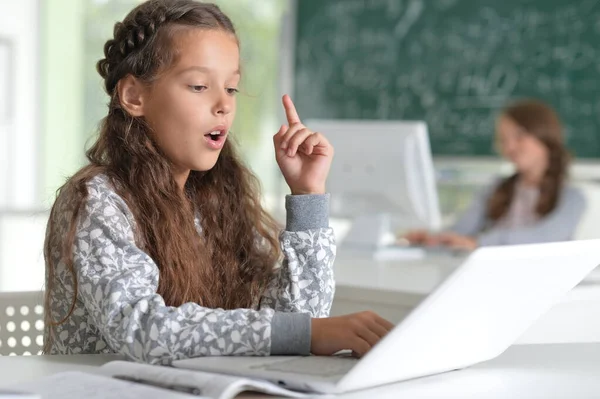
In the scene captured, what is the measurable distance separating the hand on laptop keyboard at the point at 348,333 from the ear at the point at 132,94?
51 cm

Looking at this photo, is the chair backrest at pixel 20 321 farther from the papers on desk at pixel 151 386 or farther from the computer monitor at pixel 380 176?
the computer monitor at pixel 380 176

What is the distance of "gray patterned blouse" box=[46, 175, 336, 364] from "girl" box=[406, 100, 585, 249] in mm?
2568

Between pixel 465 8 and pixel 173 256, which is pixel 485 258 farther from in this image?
pixel 465 8

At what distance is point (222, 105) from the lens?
1400 mm

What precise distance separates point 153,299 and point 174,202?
1.02 feet

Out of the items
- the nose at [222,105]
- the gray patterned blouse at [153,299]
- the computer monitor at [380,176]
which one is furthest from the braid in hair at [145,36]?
the computer monitor at [380,176]

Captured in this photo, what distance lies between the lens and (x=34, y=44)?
16.2 ft

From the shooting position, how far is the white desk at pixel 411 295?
1.91 metres

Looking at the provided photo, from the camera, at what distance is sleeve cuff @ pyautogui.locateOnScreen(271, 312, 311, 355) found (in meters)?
1.11

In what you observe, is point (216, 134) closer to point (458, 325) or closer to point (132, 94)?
point (132, 94)

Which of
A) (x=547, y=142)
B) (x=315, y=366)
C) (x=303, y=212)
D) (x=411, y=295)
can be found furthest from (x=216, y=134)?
(x=547, y=142)

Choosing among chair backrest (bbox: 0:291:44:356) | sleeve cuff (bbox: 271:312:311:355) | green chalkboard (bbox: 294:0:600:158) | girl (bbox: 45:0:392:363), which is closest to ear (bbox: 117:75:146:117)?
girl (bbox: 45:0:392:363)

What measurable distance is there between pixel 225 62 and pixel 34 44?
3765 mm

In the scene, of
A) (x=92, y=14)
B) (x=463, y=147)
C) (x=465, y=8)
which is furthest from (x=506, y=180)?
(x=92, y=14)
